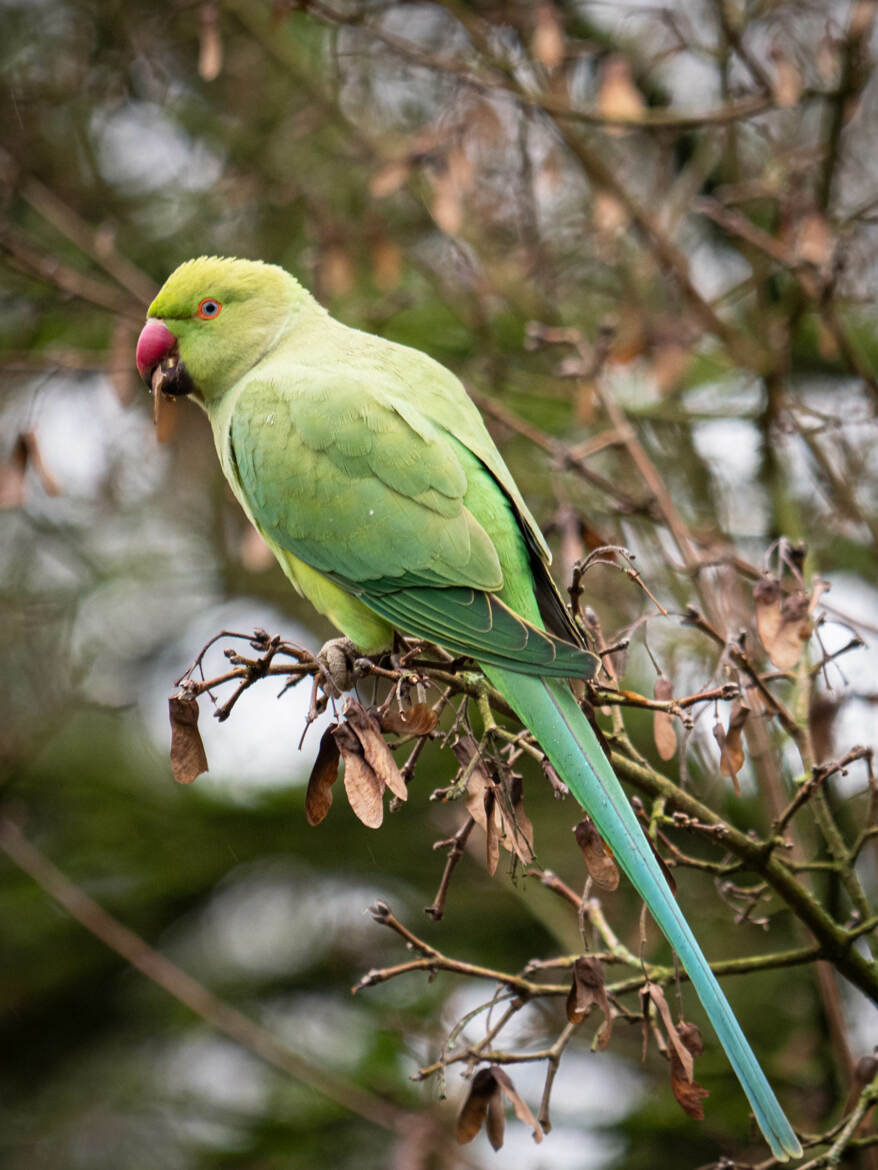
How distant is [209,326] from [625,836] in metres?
1.82

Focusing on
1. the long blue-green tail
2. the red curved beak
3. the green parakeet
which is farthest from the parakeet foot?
the red curved beak

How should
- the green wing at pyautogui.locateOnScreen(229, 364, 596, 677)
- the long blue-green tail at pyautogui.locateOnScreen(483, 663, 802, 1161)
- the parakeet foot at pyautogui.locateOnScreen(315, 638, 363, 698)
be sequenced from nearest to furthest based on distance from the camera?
the long blue-green tail at pyautogui.locateOnScreen(483, 663, 802, 1161) → the parakeet foot at pyautogui.locateOnScreen(315, 638, 363, 698) → the green wing at pyautogui.locateOnScreen(229, 364, 596, 677)

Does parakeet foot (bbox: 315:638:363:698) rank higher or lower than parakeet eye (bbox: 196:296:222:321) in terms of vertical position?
lower

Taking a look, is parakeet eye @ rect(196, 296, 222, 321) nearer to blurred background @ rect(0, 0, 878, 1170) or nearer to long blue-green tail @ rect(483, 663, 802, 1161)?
blurred background @ rect(0, 0, 878, 1170)

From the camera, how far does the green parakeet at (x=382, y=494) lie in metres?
2.28

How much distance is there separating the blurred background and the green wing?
2.44ft

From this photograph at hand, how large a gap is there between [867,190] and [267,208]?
8.98 ft

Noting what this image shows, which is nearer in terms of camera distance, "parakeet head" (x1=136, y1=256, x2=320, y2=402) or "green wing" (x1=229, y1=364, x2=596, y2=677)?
"green wing" (x1=229, y1=364, x2=596, y2=677)

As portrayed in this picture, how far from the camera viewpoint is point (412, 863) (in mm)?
4594

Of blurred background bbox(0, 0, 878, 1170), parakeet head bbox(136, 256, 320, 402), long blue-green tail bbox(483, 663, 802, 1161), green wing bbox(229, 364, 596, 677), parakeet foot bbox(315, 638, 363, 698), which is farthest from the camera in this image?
blurred background bbox(0, 0, 878, 1170)

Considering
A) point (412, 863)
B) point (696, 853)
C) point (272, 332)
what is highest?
point (272, 332)

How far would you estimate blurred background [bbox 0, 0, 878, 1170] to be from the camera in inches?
145

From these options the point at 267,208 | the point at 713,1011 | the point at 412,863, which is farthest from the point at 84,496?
the point at 713,1011

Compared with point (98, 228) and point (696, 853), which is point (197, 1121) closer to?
point (696, 853)
